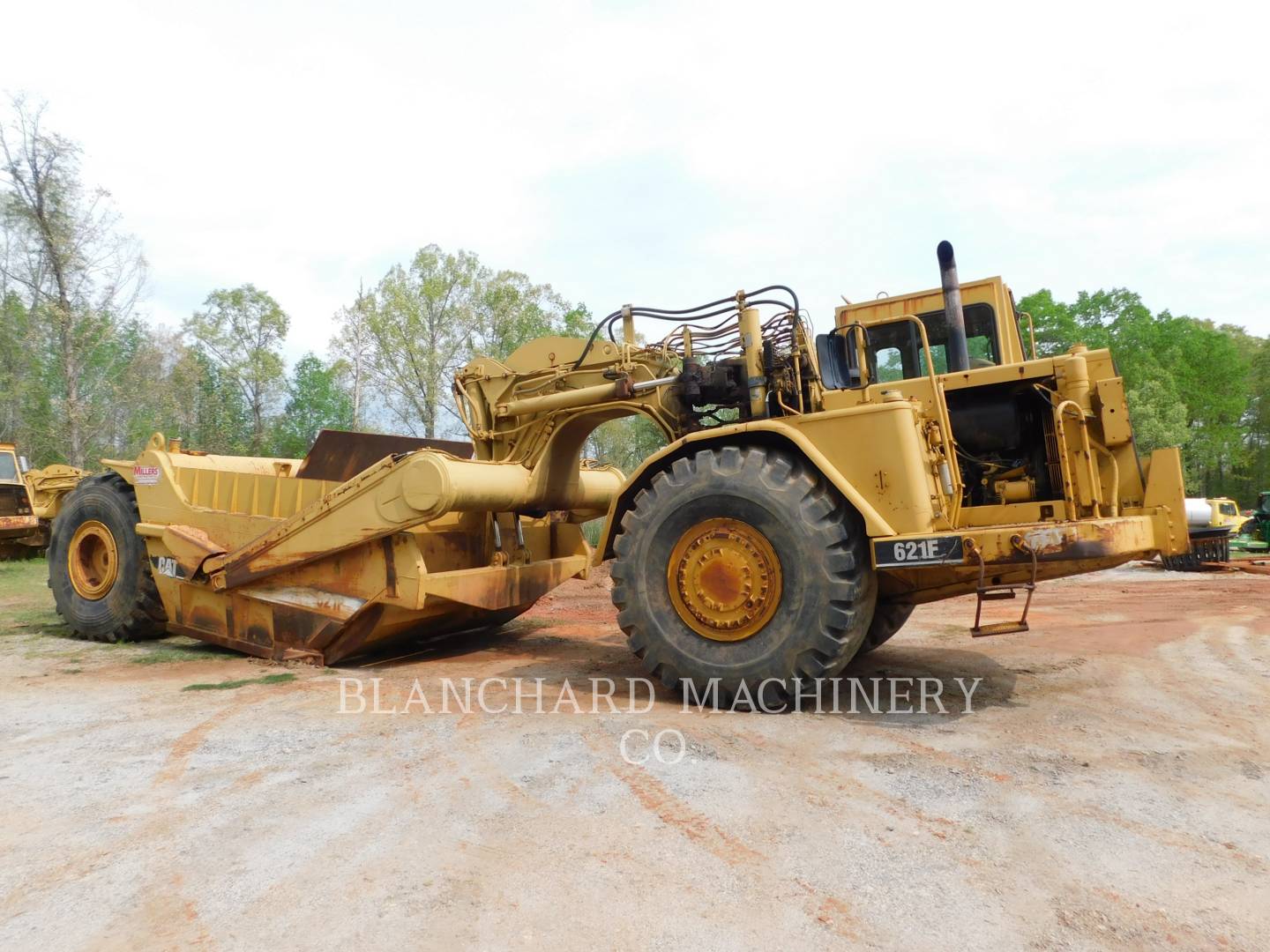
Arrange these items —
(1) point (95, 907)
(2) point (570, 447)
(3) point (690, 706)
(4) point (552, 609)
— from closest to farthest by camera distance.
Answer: (1) point (95, 907) < (3) point (690, 706) < (2) point (570, 447) < (4) point (552, 609)

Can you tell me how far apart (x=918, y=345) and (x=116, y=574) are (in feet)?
24.4

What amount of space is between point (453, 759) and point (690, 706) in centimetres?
156

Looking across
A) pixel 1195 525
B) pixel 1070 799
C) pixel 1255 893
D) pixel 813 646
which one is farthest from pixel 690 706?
pixel 1195 525

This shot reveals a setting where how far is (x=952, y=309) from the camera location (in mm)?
5707

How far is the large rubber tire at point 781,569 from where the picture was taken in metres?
4.43

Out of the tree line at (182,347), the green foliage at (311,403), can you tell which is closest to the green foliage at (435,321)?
the tree line at (182,347)

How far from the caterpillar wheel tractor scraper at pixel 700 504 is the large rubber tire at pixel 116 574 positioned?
2 centimetres

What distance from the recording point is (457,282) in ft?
104

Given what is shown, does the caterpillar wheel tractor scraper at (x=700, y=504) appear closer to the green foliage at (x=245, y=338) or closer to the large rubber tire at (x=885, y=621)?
the large rubber tire at (x=885, y=621)

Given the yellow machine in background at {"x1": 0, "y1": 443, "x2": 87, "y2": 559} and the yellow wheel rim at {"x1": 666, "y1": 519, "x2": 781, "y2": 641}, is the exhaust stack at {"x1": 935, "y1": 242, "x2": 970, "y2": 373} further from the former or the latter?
the yellow machine in background at {"x1": 0, "y1": 443, "x2": 87, "y2": 559}

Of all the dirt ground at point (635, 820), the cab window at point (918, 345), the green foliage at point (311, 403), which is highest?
the green foliage at point (311, 403)

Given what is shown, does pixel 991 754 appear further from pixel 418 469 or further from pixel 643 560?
pixel 418 469

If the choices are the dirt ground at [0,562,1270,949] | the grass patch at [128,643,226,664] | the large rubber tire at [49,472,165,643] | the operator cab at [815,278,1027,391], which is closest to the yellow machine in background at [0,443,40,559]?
the large rubber tire at [49,472,165,643]

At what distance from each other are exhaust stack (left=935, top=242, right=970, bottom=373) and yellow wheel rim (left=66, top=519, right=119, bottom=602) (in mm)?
7556
